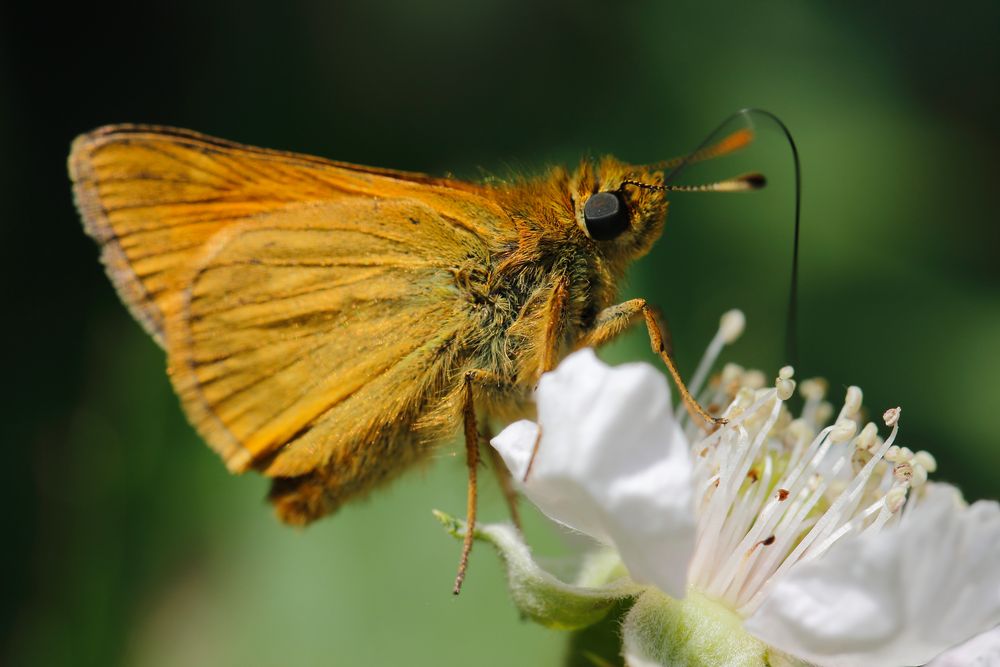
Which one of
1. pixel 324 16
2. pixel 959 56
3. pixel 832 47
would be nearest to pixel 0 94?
pixel 324 16

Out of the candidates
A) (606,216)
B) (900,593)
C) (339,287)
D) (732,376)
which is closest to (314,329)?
(339,287)

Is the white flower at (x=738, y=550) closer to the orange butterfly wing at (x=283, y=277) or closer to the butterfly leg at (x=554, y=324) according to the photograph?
the butterfly leg at (x=554, y=324)

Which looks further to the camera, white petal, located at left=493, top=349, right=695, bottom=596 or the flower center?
the flower center

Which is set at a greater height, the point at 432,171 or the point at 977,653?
the point at 432,171

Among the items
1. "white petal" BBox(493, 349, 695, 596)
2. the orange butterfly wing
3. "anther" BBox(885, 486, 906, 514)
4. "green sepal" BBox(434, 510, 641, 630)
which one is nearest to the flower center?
"anther" BBox(885, 486, 906, 514)

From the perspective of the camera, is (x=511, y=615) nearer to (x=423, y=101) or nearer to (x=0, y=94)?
(x=423, y=101)

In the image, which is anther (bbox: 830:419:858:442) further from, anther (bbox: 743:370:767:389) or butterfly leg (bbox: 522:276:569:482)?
butterfly leg (bbox: 522:276:569:482)

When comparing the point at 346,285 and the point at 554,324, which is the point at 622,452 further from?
the point at 346,285
